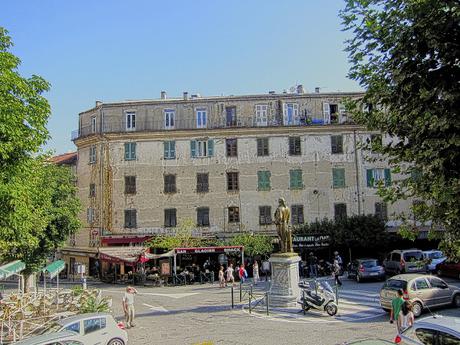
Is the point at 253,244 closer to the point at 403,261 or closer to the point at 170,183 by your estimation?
the point at 170,183

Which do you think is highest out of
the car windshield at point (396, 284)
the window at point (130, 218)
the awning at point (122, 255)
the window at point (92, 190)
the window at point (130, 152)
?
the window at point (130, 152)

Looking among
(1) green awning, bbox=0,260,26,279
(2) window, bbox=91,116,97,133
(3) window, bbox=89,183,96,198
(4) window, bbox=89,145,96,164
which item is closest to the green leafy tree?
(3) window, bbox=89,183,96,198

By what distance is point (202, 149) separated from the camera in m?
39.3

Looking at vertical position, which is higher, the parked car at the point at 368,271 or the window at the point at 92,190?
the window at the point at 92,190

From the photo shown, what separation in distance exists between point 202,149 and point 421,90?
32378 mm

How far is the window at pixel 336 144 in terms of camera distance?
129 ft

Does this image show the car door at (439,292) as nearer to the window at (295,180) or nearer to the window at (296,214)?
the window at (296,214)

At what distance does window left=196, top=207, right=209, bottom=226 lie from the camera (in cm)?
3866

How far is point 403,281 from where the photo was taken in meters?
17.5

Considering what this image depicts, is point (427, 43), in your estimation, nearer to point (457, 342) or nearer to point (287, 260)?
point (457, 342)

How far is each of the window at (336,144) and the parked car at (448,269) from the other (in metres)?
13.2

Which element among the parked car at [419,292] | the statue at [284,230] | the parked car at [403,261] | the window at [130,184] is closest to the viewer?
the parked car at [419,292]

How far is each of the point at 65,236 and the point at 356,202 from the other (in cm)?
2238

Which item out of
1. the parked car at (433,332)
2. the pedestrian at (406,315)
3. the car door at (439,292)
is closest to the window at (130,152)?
the car door at (439,292)
